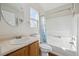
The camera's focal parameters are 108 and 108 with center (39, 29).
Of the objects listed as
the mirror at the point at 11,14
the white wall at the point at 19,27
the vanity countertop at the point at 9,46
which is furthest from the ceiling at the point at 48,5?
the vanity countertop at the point at 9,46

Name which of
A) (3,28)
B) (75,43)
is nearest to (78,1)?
(75,43)

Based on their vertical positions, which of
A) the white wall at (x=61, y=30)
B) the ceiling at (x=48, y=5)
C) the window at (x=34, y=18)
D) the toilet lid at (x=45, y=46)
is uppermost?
the ceiling at (x=48, y=5)

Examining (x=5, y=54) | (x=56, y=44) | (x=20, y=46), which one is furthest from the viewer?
(x=56, y=44)

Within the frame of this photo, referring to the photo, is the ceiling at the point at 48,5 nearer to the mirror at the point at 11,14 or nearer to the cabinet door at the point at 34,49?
the mirror at the point at 11,14

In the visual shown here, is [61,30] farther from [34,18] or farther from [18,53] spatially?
[18,53]

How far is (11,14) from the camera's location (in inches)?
49.9

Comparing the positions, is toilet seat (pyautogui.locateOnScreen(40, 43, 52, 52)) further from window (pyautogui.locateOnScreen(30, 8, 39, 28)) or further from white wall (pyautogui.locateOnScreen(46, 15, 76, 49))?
window (pyautogui.locateOnScreen(30, 8, 39, 28))

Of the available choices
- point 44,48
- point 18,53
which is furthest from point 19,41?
point 44,48

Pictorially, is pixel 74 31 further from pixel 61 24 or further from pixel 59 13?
pixel 59 13

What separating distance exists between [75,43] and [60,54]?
0.70ft

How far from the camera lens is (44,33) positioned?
4.28 feet

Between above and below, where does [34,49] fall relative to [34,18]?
below

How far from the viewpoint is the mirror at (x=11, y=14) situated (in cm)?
126

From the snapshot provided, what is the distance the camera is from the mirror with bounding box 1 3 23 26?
4.12 ft
